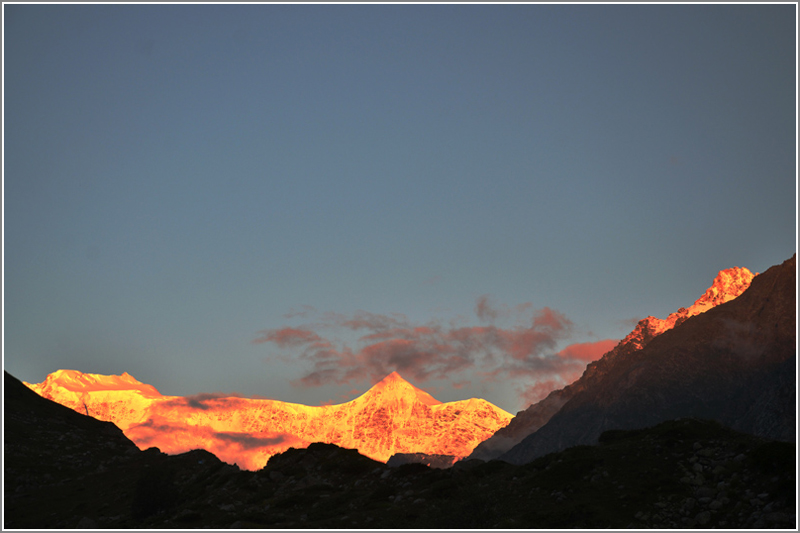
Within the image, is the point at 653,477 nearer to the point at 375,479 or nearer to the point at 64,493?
the point at 375,479

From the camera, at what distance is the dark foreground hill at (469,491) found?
144ft

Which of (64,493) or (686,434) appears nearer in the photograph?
(686,434)

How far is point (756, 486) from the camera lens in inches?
1709

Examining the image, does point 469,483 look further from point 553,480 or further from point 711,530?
point 711,530

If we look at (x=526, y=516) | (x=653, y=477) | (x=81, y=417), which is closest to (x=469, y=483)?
(x=526, y=516)

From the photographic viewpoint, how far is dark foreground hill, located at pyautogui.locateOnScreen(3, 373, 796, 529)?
43.8 m

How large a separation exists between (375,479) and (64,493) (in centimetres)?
4783

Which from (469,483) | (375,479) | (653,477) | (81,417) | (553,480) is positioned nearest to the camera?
(653,477)

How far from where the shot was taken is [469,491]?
5356cm

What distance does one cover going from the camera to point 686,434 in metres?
54.6

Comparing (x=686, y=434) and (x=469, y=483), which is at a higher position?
(x=686, y=434)

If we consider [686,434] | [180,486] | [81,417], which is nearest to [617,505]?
[686,434]

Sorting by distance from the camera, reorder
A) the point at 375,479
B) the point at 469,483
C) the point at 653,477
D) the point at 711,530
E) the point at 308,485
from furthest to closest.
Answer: the point at 308,485 < the point at 375,479 < the point at 469,483 < the point at 653,477 < the point at 711,530

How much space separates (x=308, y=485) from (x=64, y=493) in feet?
128
